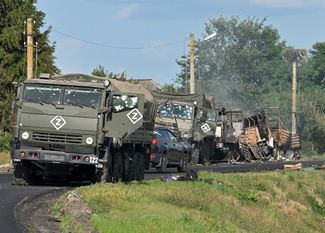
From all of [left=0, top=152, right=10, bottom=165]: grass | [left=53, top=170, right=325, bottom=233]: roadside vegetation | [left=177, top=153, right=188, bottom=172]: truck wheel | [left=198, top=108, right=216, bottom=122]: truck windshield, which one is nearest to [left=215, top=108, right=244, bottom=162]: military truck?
[left=198, top=108, right=216, bottom=122]: truck windshield

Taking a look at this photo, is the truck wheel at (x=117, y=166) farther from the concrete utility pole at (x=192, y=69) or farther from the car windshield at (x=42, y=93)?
the concrete utility pole at (x=192, y=69)

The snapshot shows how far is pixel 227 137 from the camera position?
4834 cm

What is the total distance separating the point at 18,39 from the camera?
47.2 meters

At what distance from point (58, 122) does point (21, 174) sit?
1.81 meters

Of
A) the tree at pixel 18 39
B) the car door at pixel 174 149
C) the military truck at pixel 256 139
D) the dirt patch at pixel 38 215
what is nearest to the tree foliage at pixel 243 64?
the military truck at pixel 256 139

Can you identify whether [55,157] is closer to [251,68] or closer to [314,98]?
[314,98]

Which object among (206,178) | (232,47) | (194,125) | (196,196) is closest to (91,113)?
(196,196)

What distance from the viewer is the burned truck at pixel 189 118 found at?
38.3 m

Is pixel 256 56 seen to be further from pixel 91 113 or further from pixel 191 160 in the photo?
pixel 91 113

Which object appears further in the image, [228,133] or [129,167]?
[228,133]

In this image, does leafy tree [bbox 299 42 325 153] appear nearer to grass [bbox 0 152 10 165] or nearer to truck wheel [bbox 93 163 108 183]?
grass [bbox 0 152 10 165]

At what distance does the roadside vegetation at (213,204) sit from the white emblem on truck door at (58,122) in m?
2.39

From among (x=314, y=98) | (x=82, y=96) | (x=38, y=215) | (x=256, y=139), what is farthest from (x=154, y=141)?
(x=314, y=98)

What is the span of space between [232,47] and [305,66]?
37.8ft
